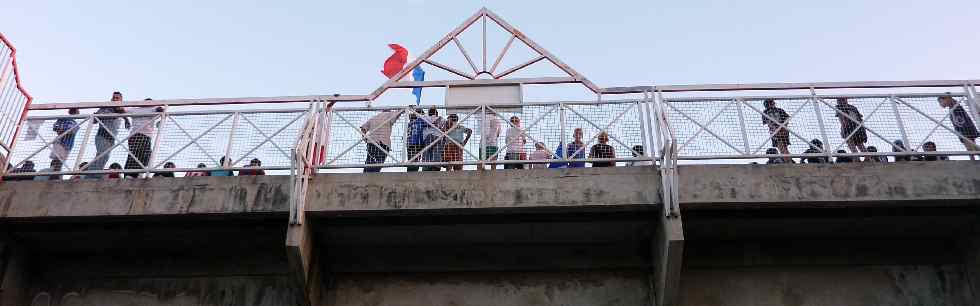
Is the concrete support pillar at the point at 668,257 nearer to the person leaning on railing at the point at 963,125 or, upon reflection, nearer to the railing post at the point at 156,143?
the person leaning on railing at the point at 963,125

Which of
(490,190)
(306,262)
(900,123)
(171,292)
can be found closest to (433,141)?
(490,190)

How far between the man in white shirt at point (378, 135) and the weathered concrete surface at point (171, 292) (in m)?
A: 1.63

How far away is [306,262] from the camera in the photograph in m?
7.44

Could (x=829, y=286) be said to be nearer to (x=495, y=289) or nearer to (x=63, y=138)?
(x=495, y=289)

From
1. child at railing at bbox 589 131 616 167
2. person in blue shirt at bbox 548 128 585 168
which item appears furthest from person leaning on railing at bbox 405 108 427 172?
child at railing at bbox 589 131 616 167

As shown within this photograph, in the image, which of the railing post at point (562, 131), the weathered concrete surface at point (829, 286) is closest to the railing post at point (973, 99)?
the weathered concrete surface at point (829, 286)

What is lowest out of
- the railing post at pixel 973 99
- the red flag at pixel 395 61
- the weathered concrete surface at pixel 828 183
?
the weathered concrete surface at pixel 828 183

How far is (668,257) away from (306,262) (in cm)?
341

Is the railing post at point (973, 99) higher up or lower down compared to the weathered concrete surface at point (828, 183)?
higher up

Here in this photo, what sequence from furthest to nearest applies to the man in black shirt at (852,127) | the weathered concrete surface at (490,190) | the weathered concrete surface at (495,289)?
the weathered concrete surface at (495,289) < the man in black shirt at (852,127) < the weathered concrete surface at (490,190)

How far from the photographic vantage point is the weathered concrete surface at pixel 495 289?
791 cm

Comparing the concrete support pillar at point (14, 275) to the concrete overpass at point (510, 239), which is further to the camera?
the concrete support pillar at point (14, 275)

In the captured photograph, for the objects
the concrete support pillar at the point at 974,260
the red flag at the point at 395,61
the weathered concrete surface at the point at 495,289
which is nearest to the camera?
the concrete support pillar at the point at 974,260

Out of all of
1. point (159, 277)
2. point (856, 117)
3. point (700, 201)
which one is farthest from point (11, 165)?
point (856, 117)
